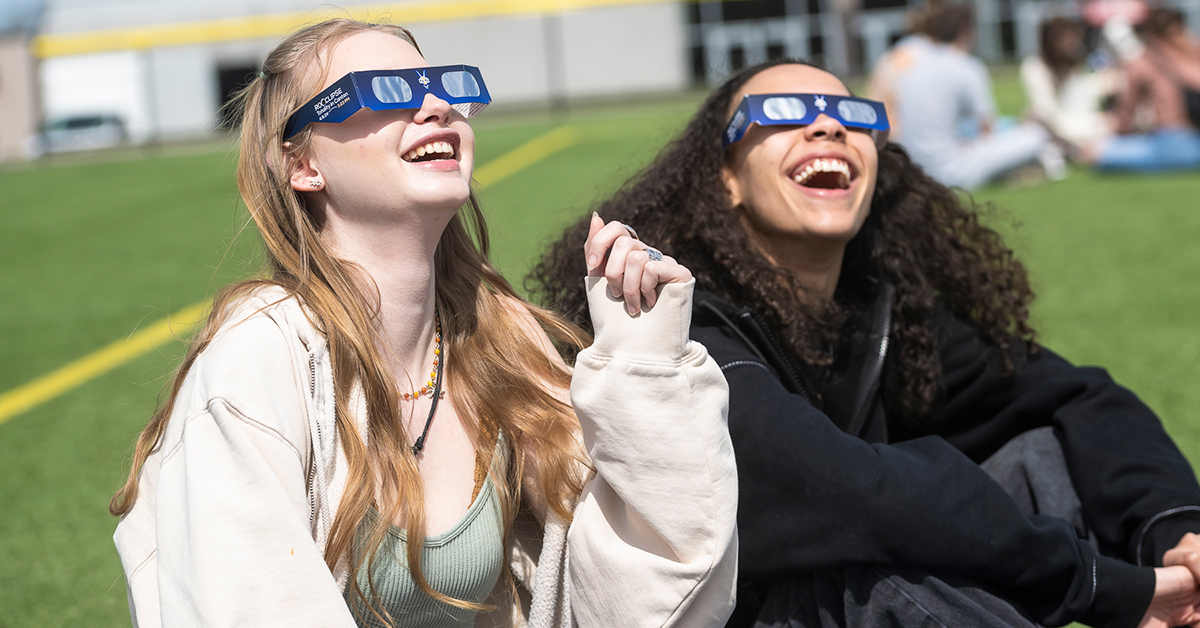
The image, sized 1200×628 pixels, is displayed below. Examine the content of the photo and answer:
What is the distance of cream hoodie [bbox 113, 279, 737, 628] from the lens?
5.15 feet

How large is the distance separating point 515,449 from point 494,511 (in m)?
0.14

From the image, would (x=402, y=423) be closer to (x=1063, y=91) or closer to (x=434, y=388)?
(x=434, y=388)

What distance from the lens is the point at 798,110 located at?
2.62m

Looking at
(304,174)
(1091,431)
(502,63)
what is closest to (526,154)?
(1091,431)

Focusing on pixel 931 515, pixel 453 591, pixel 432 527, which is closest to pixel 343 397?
pixel 432 527

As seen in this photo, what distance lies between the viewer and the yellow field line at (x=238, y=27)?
36.1 m

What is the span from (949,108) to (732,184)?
25.4 ft

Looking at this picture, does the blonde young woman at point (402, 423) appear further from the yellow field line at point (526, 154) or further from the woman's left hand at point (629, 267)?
the yellow field line at point (526, 154)

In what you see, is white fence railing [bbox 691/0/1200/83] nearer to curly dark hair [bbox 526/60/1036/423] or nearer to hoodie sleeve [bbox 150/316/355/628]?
curly dark hair [bbox 526/60/1036/423]

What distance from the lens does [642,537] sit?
5.90ft

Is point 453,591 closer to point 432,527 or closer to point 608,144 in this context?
point 432,527

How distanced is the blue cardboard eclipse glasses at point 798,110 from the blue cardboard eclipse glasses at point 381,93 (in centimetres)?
91

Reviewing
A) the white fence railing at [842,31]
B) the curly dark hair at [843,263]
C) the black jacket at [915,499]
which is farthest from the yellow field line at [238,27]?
the black jacket at [915,499]

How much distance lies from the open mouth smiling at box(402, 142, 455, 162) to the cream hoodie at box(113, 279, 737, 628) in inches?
13.3
